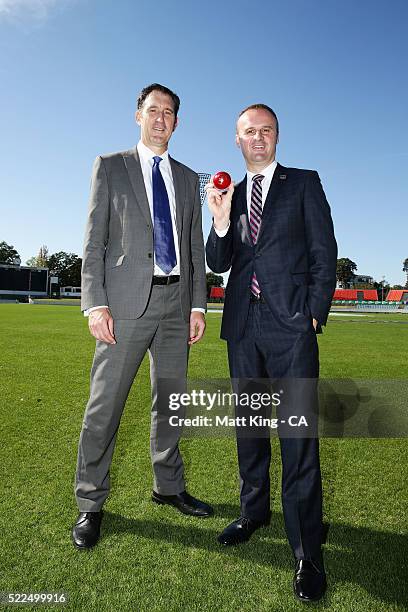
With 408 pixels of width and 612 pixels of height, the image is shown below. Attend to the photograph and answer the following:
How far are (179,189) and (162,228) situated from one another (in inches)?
14.0

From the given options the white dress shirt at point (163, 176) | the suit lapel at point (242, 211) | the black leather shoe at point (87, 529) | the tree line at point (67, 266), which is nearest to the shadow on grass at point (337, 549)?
the black leather shoe at point (87, 529)

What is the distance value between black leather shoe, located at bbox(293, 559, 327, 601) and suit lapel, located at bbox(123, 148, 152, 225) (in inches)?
85.0

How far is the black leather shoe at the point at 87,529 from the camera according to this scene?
2945 millimetres

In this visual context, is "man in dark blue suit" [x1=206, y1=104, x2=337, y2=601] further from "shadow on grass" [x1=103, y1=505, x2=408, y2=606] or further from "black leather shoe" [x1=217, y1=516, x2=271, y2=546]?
"shadow on grass" [x1=103, y1=505, x2=408, y2=606]

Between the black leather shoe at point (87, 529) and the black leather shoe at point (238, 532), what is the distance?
2.41ft

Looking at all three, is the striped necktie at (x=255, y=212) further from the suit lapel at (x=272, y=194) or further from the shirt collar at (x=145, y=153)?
the shirt collar at (x=145, y=153)

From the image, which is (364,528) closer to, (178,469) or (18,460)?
(178,469)

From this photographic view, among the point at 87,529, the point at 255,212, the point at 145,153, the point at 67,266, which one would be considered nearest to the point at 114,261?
the point at 145,153

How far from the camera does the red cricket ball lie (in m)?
2.93

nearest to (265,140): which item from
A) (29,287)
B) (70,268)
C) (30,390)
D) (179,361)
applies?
(179,361)

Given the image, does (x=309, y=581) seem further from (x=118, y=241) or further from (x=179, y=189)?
(x=179, y=189)

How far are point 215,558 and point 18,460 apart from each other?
2.32 m

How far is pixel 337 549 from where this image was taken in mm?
2986

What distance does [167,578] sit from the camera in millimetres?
2611
